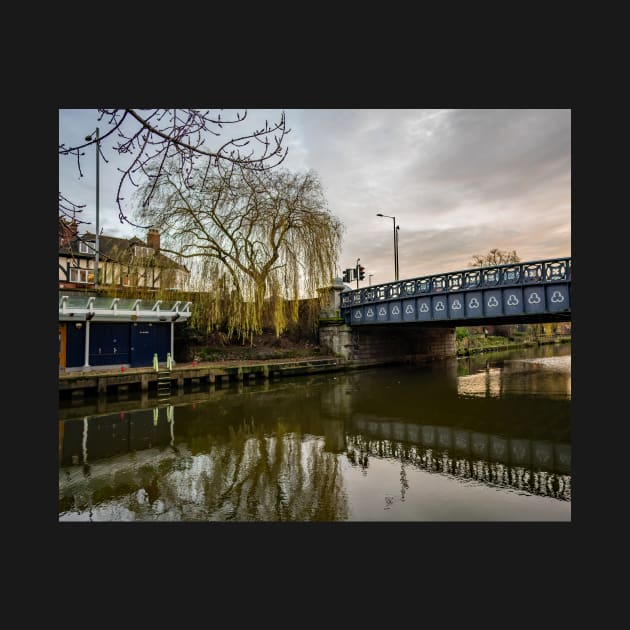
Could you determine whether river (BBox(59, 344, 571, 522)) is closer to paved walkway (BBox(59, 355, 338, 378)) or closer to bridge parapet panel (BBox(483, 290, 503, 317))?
paved walkway (BBox(59, 355, 338, 378))

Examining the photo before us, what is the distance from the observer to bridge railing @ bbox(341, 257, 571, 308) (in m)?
17.9

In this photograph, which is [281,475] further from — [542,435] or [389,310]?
[389,310]

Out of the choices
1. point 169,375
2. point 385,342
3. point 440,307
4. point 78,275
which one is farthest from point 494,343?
point 78,275

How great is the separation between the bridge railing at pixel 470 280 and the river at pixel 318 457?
5.44 m

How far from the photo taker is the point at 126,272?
64.4 ft

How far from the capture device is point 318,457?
8484mm

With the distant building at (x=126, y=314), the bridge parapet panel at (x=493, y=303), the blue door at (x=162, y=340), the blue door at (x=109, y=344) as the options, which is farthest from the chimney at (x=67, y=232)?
the bridge parapet panel at (x=493, y=303)

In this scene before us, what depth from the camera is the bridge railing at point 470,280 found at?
17.9 metres

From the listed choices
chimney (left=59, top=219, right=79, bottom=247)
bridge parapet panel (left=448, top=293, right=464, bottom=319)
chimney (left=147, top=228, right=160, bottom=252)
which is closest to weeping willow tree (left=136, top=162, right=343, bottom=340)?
chimney (left=147, top=228, right=160, bottom=252)

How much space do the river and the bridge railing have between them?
5444 millimetres

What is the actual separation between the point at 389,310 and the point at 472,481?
17884 millimetres

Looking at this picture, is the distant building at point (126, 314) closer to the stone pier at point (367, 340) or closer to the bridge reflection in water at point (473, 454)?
the stone pier at point (367, 340)

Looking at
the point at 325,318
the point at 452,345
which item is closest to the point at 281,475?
the point at 325,318
